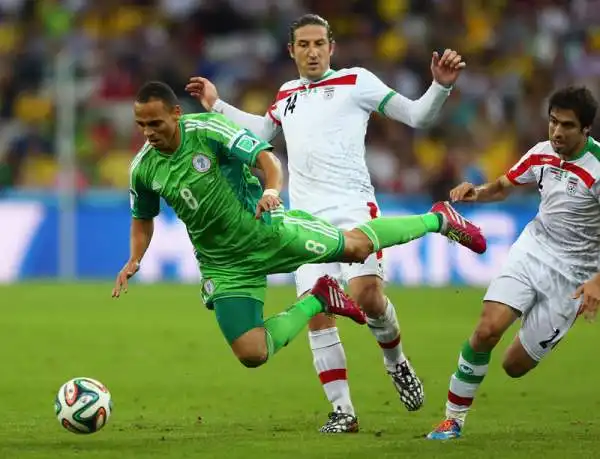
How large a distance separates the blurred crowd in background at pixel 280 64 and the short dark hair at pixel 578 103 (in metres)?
13.1

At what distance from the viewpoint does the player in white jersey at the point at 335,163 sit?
884 cm

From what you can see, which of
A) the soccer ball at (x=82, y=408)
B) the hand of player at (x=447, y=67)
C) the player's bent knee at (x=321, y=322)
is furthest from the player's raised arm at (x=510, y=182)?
the soccer ball at (x=82, y=408)

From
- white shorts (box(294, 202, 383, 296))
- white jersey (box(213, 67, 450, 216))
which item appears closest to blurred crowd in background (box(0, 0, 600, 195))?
white jersey (box(213, 67, 450, 216))

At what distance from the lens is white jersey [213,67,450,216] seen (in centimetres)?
902

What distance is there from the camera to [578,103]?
796cm

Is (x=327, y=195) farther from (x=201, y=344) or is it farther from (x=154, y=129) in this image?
(x=201, y=344)

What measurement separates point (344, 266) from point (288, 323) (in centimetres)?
88

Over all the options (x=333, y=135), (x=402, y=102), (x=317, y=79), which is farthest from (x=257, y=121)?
(x=402, y=102)

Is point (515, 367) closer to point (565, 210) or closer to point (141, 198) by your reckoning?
point (565, 210)

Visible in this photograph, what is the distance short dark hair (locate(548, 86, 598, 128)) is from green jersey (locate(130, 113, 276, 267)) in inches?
70.7

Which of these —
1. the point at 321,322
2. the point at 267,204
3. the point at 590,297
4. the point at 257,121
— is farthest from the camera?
the point at 257,121

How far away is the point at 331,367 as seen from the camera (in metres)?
8.74

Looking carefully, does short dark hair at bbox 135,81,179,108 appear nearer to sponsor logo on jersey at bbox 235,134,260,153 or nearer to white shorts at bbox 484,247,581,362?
sponsor logo on jersey at bbox 235,134,260,153

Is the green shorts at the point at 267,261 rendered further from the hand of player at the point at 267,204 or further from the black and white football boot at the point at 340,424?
the black and white football boot at the point at 340,424
